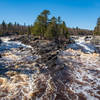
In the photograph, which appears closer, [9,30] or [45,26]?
[45,26]

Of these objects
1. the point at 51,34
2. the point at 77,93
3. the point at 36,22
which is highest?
the point at 36,22

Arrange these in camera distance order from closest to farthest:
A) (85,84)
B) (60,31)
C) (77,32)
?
(85,84), (60,31), (77,32)

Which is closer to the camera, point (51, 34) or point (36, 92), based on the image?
point (36, 92)

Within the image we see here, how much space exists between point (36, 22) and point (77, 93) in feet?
122

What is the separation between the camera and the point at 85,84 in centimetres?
998

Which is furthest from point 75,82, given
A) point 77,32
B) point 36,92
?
point 77,32

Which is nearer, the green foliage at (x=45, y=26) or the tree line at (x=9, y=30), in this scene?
the green foliage at (x=45, y=26)

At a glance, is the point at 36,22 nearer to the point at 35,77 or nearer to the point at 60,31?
the point at 60,31

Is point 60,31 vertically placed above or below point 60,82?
above

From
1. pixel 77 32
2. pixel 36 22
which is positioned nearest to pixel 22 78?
pixel 36 22

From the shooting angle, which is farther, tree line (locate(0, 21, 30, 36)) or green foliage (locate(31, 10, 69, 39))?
tree line (locate(0, 21, 30, 36))

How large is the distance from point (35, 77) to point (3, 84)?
128 inches

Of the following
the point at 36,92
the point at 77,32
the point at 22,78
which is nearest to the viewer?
the point at 36,92

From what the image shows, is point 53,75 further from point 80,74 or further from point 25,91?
point 25,91
